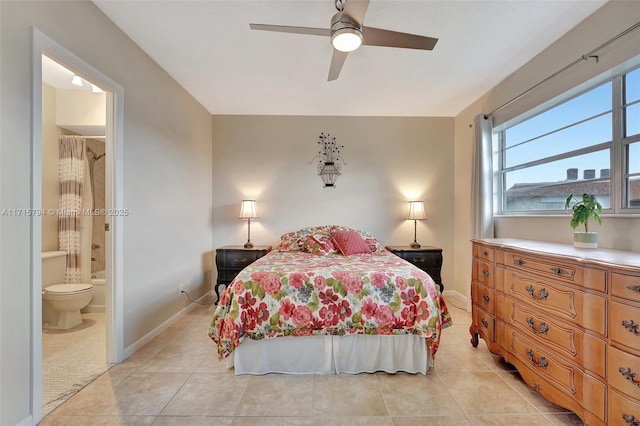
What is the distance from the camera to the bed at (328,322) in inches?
82.1

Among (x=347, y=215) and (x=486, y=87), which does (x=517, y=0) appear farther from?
(x=347, y=215)

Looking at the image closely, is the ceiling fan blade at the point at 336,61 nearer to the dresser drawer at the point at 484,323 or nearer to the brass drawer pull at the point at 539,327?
the brass drawer pull at the point at 539,327

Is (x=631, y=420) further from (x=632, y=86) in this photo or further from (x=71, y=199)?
(x=71, y=199)

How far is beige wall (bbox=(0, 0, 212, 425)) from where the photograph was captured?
1465 mm

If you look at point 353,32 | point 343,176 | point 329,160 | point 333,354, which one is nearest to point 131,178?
point 353,32

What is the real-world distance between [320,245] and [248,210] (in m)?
1.20

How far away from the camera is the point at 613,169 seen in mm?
1989

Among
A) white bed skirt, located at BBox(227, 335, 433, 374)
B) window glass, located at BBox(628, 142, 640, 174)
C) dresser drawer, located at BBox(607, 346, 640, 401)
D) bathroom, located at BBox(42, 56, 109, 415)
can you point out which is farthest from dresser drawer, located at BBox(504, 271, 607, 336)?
bathroom, located at BBox(42, 56, 109, 415)

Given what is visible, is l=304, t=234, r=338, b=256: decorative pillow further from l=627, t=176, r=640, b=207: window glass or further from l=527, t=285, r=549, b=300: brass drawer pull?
l=627, t=176, r=640, b=207: window glass

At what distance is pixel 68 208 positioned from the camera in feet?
10.9

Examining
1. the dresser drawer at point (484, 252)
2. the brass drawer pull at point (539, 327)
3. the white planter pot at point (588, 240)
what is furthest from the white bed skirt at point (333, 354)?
the white planter pot at point (588, 240)

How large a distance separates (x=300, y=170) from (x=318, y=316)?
2.50 meters

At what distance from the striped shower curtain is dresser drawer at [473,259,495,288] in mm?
4247

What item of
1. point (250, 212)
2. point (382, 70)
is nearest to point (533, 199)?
point (382, 70)
